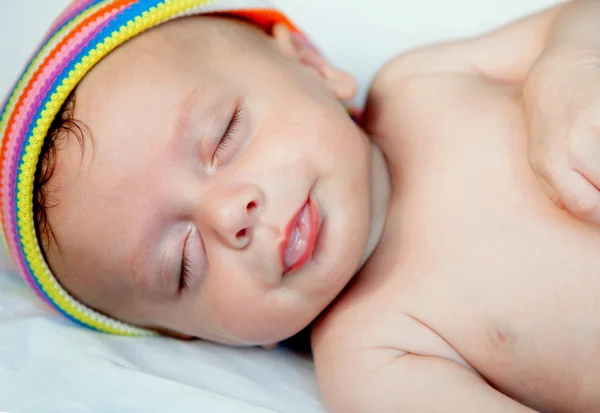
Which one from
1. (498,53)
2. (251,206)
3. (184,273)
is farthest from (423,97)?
(184,273)

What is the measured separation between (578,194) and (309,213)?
0.40 m

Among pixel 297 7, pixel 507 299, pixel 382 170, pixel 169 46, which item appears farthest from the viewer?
pixel 297 7

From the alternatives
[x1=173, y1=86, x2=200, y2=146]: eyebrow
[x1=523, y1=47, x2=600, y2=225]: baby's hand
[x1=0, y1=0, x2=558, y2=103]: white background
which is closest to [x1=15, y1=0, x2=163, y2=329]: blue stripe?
[x1=173, y1=86, x2=200, y2=146]: eyebrow

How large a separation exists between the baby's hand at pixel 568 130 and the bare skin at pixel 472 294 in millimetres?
49

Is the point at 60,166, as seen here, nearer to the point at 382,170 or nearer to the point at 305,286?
the point at 305,286

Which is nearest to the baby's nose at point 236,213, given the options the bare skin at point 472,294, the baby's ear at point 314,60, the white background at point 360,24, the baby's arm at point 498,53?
the bare skin at point 472,294

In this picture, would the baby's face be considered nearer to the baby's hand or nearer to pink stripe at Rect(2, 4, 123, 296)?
pink stripe at Rect(2, 4, 123, 296)

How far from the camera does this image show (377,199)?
1.27 meters

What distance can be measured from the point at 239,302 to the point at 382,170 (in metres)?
0.39

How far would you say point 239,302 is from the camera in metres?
1.12

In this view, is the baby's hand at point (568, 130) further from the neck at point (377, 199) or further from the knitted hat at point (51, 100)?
the knitted hat at point (51, 100)

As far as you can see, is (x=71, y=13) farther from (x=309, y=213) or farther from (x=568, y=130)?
(x=568, y=130)

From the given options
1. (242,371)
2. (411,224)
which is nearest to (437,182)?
(411,224)

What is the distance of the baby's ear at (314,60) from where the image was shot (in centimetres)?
135
